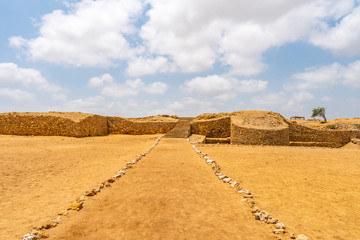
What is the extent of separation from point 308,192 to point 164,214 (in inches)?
130

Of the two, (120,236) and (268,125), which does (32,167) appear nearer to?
(120,236)

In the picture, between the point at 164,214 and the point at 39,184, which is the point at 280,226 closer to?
the point at 164,214

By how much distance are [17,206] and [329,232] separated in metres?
5.19

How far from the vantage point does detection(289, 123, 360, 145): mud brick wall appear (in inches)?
778

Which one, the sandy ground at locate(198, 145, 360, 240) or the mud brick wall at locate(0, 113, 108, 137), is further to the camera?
the mud brick wall at locate(0, 113, 108, 137)

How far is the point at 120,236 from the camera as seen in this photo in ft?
8.79

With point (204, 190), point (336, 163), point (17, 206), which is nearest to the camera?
point (17, 206)

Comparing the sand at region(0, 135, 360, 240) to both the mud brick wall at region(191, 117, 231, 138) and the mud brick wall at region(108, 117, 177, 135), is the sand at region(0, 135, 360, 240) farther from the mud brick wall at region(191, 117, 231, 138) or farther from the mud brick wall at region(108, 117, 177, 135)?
the mud brick wall at region(108, 117, 177, 135)

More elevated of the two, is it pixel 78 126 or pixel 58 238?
pixel 78 126

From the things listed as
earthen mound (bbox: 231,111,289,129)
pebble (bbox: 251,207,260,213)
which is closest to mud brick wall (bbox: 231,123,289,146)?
earthen mound (bbox: 231,111,289,129)

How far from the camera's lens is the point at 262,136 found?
51.6 ft

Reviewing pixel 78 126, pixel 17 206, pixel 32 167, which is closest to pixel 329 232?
pixel 17 206

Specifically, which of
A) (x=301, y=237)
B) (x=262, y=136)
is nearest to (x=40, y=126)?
(x=262, y=136)

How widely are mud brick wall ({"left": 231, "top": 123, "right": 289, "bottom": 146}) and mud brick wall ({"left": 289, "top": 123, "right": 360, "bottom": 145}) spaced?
14.1 ft
